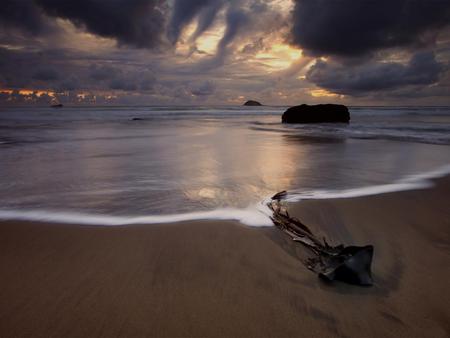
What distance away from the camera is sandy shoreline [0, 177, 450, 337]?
140 cm

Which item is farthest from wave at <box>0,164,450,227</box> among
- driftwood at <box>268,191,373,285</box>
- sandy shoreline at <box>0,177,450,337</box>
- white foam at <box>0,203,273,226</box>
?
driftwood at <box>268,191,373,285</box>

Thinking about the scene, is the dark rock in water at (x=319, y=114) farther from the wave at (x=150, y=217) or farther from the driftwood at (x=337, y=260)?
the driftwood at (x=337, y=260)

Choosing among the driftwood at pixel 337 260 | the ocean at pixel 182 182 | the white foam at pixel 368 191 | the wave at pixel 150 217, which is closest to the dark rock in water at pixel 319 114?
the ocean at pixel 182 182

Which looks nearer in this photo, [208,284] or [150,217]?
[208,284]

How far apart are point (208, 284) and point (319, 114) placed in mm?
22792

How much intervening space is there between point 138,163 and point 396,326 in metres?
5.06

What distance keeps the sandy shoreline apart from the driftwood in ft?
0.19

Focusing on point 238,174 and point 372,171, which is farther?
point 372,171

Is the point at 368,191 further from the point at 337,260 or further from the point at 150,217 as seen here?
the point at 150,217

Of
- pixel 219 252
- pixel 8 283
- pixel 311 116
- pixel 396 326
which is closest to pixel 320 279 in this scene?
pixel 396 326

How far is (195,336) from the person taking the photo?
1.35 metres

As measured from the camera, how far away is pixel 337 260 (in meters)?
1.83

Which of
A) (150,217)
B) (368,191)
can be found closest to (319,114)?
(368,191)

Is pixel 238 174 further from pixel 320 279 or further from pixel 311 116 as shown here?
pixel 311 116
